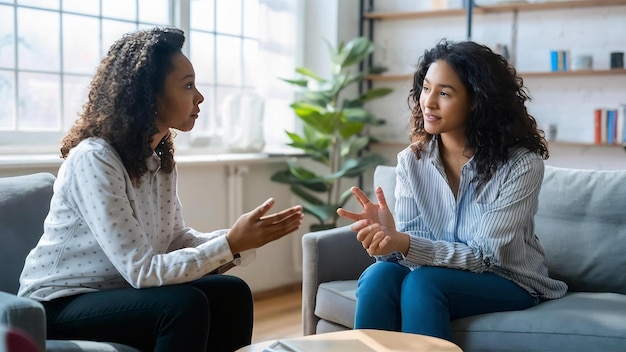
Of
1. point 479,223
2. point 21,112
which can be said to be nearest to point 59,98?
point 21,112

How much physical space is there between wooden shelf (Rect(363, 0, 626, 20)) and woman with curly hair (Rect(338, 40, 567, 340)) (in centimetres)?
Result: 190

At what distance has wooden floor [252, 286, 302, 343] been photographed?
3.55m

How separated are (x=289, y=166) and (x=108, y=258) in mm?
2367

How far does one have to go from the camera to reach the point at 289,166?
14.1 feet

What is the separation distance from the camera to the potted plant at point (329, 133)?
13.6 feet

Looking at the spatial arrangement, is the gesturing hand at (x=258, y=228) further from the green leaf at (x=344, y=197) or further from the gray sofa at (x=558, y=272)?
the green leaf at (x=344, y=197)

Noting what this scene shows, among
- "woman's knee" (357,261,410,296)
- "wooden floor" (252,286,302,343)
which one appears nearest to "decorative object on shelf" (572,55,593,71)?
"wooden floor" (252,286,302,343)

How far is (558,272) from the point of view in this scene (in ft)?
8.49

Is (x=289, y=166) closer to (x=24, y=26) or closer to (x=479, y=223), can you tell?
(x=24, y=26)

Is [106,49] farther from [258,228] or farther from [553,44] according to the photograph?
[553,44]

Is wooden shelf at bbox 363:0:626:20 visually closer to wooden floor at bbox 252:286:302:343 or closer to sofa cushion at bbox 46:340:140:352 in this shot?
wooden floor at bbox 252:286:302:343

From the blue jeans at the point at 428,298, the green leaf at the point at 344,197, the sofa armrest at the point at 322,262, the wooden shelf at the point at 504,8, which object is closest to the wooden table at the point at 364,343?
the blue jeans at the point at 428,298

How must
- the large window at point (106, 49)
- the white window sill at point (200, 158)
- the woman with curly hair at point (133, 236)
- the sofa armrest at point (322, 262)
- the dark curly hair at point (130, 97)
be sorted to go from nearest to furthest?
the woman with curly hair at point (133, 236)
the dark curly hair at point (130, 97)
the sofa armrest at point (322, 262)
the white window sill at point (200, 158)
the large window at point (106, 49)

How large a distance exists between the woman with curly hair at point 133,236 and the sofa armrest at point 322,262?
1.61 ft
